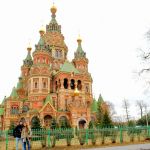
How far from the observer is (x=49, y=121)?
44969mm

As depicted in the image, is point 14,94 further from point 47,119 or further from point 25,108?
point 47,119

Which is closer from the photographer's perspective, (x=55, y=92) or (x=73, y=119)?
(x=73, y=119)

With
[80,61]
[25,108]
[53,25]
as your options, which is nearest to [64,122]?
[25,108]

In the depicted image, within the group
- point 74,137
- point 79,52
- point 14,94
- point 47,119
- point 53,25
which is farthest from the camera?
point 53,25

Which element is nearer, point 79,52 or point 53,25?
point 79,52

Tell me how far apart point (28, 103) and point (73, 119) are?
33.3 ft

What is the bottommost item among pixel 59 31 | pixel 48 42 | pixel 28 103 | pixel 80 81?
pixel 28 103

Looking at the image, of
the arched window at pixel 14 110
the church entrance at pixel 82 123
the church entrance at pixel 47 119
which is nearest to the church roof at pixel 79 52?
the church entrance at pixel 82 123

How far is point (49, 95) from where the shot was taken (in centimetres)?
4719

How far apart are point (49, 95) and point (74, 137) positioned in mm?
27840

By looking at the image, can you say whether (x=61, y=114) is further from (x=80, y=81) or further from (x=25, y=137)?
(x=25, y=137)

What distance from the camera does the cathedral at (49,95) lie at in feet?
148

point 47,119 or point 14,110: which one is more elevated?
point 14,110

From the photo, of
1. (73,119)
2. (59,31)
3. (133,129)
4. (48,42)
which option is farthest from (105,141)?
(59,31)
